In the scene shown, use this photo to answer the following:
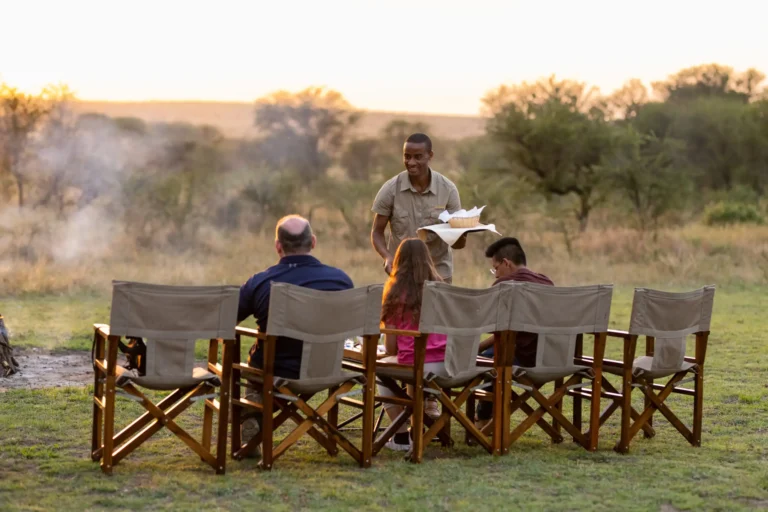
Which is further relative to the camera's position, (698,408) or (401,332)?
(698,408)

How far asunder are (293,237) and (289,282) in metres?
0.21

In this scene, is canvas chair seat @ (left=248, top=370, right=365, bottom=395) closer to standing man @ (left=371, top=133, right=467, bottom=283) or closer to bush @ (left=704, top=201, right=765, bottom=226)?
standing man @ (left=371, top=133, right=467, bottom=283)

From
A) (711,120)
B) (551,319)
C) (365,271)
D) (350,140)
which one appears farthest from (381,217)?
(350,140)

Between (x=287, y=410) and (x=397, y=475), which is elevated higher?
(x=287, y=410)

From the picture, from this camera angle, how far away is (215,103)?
271 ft

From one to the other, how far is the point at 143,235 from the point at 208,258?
2761mm

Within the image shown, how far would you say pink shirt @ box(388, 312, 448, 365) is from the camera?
5.06m

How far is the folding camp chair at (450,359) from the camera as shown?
15.8 ft

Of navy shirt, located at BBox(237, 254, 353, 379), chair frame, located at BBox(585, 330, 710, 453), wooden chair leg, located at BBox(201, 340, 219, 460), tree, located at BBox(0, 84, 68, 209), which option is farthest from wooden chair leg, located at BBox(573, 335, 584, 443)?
tree, located at BBox(0, 84, 68, 209)

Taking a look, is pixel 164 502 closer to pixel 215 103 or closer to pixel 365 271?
pixel 365 271

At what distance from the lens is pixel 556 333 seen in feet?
16.8

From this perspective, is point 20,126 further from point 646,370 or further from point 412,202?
point 646,370

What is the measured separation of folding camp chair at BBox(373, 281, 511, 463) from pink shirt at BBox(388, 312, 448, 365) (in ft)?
0.36

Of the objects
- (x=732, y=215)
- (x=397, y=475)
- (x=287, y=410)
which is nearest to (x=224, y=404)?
(x=287, y=410)
